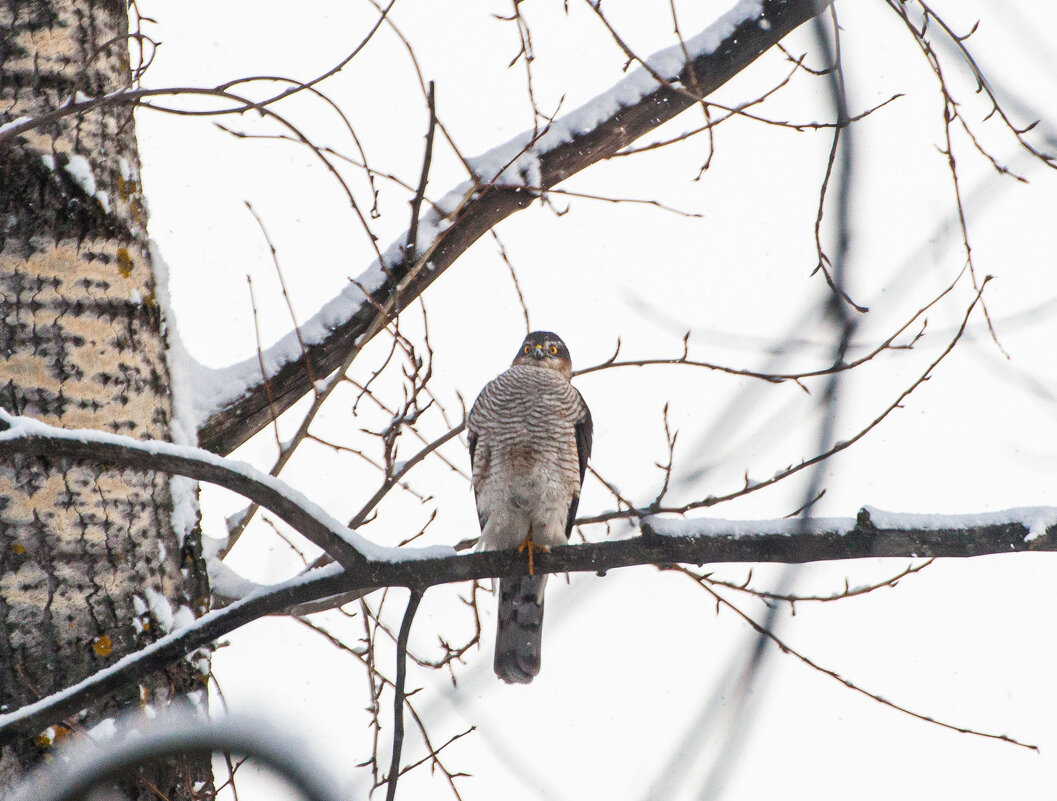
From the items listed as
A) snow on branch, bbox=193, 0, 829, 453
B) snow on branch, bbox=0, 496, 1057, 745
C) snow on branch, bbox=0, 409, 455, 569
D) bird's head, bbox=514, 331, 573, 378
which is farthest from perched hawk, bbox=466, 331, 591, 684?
snow on branch, bbox=0, 409, 455, 569

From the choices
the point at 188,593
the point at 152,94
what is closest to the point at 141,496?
the point at 188,593

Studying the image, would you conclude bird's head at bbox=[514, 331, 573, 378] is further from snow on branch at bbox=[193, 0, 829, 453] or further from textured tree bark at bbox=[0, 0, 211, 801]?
textured tree bark at bbox=[0, 0, 211, 801]

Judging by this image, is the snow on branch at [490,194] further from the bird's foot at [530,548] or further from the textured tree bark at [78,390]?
the bird's foot at [530,548]

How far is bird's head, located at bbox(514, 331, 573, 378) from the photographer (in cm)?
493

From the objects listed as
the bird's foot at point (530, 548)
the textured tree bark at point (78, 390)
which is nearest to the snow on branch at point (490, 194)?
the textured tree bark at point (78, 390)

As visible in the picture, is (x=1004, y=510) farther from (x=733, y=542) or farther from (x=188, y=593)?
(x=188, y=593)

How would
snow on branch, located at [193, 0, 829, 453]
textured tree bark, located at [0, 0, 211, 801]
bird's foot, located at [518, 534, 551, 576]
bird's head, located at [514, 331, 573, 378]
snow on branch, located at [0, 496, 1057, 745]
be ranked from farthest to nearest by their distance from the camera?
1. bird's head, located at [514, 331, 573, 378]
2. snow on branch, located at [193, 0, 829, 453]
3. bird's foot, located at [518, 534, 551, 576]
4. textured tree bark, located at [0, 0, 211, 801]
5. snow on branch, located at [0, 496, 1057, 745]

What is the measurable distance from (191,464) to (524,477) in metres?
2.34

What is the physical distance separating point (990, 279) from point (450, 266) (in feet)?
5.66

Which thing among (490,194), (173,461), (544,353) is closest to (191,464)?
(173,461)

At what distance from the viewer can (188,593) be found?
8.07ft

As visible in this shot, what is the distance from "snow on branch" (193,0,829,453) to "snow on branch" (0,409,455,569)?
987 mm

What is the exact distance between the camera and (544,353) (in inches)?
195

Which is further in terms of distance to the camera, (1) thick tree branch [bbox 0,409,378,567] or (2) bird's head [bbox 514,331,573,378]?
(2) bird's head [bbox 514,331,573,378]
